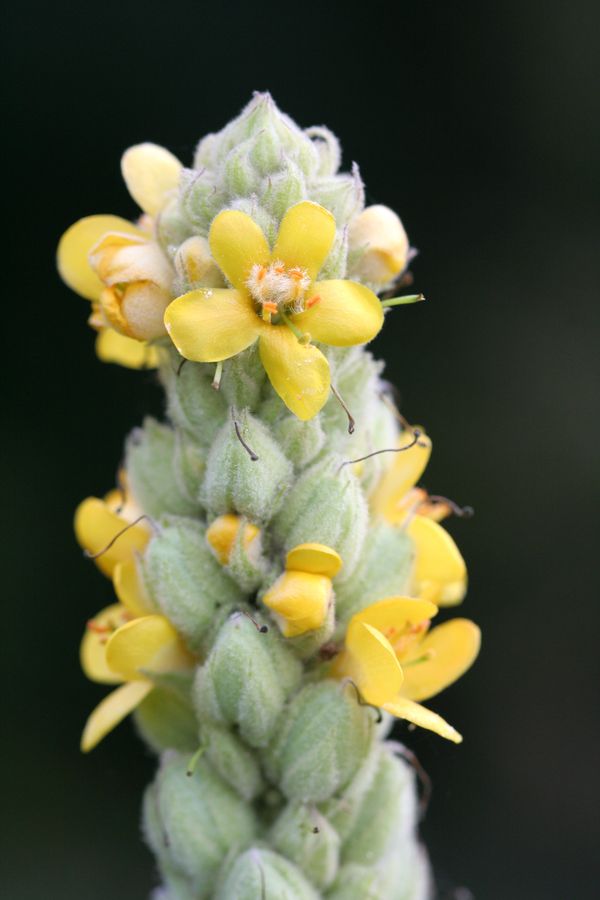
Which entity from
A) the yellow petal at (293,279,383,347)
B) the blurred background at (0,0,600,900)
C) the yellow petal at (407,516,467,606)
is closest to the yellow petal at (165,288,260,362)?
the yellow petal at (293,279,383,347)

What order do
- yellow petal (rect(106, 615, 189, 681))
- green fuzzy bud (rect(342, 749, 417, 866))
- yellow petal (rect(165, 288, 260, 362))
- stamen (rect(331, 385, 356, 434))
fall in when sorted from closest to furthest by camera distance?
yellow petal (rect(165, 288, 260, 362)) → stamen (rect(331, 385, 356, 434)) → yellow petal (rect(106, 615, 189, 681)) → green fuzzy bud (rect(342, 749, 417, 866))

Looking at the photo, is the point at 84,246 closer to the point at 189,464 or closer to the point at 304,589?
the point at 189,464

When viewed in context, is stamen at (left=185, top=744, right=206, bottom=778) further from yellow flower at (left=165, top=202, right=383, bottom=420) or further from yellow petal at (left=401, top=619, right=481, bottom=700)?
yellow flower at (left=165, top=202, right=383, bottom=420)

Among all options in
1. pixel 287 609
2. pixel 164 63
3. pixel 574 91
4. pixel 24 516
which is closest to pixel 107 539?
pixel 287 609

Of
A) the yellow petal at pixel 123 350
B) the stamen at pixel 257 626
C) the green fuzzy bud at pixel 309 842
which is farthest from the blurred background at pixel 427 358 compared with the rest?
the stamen at pixel 257 626

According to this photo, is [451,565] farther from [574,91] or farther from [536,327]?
[574,91]

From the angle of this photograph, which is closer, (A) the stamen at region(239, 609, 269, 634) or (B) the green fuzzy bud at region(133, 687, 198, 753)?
(A) the stamen at region(239, 609, 269, 634)
